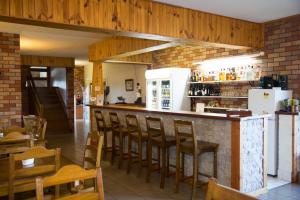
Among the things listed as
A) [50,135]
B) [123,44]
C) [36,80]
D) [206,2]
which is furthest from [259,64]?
[36,80]

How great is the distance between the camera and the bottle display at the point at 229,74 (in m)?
5.17

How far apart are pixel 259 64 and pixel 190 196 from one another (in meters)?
2.87

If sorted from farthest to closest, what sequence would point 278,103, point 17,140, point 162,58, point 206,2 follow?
1. point 162,58
2. point 278,103
3. point 206,2
4. point 17,140

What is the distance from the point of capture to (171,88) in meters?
6.55

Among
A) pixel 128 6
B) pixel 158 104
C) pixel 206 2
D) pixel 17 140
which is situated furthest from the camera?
pixel 158 104

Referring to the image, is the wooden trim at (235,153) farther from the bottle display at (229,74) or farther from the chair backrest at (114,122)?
the chair backrest at (114,122)

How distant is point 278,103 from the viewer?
4.41m

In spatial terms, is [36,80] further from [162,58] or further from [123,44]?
[123,44]

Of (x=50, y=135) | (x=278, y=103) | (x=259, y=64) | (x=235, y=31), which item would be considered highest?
(x=235, y=31)

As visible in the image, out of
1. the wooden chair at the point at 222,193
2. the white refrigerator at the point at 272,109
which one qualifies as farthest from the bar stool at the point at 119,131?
the wooden chair at the point at 222,193

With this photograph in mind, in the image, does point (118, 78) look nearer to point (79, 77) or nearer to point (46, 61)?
point (46, 61)

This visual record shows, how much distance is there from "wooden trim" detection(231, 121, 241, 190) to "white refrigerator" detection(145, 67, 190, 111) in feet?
10.3

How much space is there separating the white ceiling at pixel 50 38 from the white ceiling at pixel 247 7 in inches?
98.6

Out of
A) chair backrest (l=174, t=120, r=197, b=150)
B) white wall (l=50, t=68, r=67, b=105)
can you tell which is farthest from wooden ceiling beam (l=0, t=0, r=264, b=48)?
white wall (l=50, t=68, r=67, b=105)
